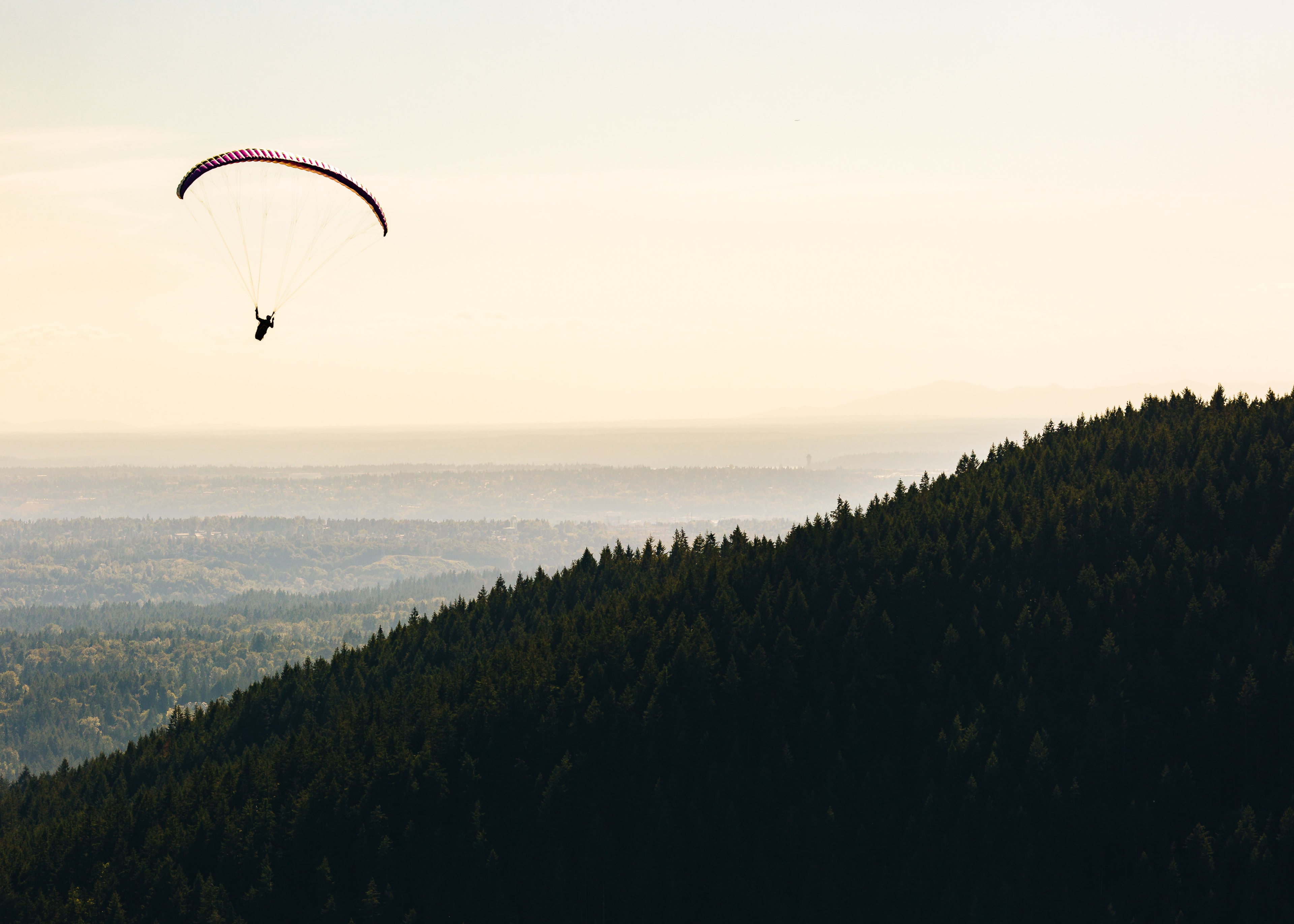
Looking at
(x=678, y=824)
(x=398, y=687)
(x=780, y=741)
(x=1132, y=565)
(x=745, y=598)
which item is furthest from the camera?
(x=398, y=687)

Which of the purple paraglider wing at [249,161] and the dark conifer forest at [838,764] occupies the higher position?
the purple paraglider wing at [249,161]

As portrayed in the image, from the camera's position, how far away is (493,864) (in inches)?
4264

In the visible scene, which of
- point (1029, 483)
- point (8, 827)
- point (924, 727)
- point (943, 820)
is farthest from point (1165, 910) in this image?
point (8, 827)

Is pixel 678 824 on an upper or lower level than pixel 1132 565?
lower

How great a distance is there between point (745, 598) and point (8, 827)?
137 m

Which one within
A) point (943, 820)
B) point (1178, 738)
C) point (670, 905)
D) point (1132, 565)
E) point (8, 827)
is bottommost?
point (8, 827)

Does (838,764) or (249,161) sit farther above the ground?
(249,161)

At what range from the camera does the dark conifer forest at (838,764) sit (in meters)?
103

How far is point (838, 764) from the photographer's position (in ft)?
374

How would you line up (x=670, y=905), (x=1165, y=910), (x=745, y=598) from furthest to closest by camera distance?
(x=745, y=598) < (x=670, y=905) < (x=1165, y=910)

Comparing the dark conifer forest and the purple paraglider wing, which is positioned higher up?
the purple paraglider wing

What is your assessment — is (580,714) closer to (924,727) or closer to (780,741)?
(780,741)

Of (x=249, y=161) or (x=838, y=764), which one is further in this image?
(x=838, y=764)

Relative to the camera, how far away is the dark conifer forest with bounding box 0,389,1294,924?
10262cm
